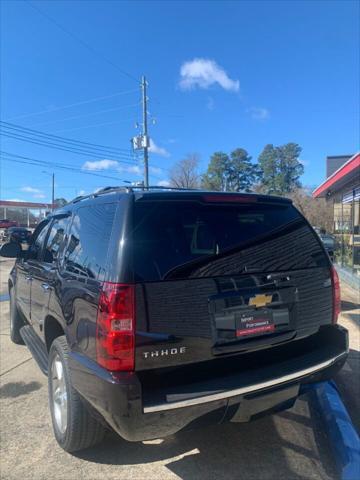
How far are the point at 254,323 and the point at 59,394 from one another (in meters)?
1.63

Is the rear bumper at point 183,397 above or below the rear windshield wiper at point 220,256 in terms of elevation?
below

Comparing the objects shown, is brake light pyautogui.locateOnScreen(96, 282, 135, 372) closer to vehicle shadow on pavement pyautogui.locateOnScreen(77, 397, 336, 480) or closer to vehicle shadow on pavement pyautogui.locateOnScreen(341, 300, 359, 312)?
vehicle shadow on pavement pyautogui.locateOnScreen(77, 397, 336, 480)

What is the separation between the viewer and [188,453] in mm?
2869

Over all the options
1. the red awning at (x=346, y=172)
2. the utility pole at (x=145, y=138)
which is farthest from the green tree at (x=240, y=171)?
the red awning at (x=346, y=172)

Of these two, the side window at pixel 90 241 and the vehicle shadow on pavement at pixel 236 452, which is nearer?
the side window at pixel 90 241

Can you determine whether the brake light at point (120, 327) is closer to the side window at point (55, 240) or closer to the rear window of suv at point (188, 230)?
the rear window of suv at point (188, 230)

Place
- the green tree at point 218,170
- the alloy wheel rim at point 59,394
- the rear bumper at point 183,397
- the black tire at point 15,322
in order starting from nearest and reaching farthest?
the rear bumper at point 183,397
the alloy wheel rim at point 59,394
the black tire at point 15,322
the green tree at point 218,170

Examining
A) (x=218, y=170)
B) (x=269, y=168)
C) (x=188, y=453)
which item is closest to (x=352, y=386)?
(x=188, y=453)

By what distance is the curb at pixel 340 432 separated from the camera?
2.54m

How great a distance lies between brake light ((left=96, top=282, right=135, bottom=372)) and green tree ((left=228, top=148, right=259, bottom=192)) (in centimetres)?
6593

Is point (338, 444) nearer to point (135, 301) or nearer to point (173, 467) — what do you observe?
point (173, 467)

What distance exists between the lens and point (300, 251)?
9.18ft

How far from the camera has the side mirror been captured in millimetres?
4535

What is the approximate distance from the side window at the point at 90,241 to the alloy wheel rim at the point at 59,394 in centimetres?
79
